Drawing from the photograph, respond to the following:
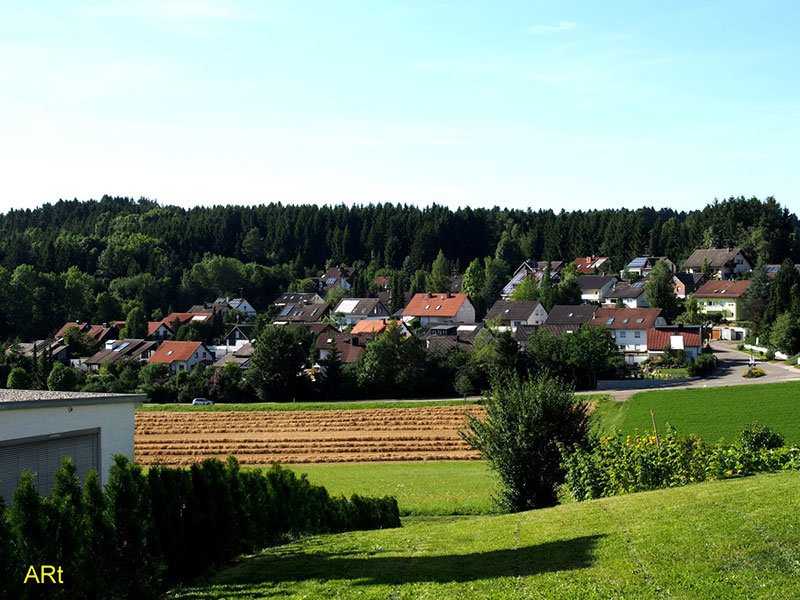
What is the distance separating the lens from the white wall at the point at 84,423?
945cm

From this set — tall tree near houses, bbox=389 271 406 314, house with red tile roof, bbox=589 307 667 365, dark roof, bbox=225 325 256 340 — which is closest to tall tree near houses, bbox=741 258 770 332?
house with red tile roof, bbox=589 307 667 365

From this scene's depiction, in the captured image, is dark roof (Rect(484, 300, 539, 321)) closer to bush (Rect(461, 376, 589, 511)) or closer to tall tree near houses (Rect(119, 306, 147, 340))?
tall tree near houses (Rect(119, 306, 147, 340))

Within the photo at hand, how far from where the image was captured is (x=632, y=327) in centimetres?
6869

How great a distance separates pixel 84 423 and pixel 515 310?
75.2m

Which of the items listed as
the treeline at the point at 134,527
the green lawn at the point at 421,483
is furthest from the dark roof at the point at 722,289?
the treeline at the point at 134,527

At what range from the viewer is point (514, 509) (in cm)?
1988

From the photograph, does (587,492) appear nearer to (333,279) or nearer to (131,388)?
(131,388)

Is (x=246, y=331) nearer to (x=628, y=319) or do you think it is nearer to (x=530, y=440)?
(x=628, y=319)

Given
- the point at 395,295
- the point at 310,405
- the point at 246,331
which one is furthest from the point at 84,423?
the point at 395,295

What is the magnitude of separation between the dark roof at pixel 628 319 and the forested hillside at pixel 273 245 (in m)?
40.1

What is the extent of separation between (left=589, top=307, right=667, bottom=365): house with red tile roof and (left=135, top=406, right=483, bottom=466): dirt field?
988 inches

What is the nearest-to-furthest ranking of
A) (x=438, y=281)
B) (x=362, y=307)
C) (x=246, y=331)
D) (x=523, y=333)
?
(x=523, y=333)
(x=246, y=331)
(x=362, y=307)
(x=438, y=281)

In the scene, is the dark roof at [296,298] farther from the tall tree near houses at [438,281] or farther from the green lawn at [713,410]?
the green lawn at [713,410]

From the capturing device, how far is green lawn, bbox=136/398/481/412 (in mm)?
52094
